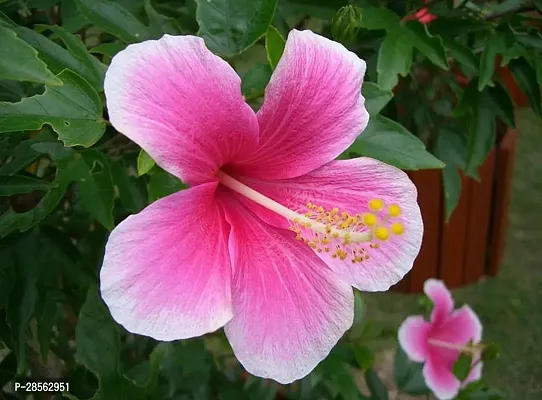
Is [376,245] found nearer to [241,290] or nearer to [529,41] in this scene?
[241,290]

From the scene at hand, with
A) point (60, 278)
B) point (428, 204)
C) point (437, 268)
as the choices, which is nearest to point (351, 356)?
point (60, 278)

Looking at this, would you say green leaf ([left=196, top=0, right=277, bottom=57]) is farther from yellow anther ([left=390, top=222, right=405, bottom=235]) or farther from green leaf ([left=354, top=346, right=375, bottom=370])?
green leaf ([left=354, top=346, right=375, bottom=370])

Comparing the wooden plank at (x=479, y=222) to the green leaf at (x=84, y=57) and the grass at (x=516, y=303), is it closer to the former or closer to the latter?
the grass at (x=516, y=303)

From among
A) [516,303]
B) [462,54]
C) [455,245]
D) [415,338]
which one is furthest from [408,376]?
[516,303]

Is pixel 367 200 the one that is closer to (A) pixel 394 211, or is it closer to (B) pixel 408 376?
(A) pixel 394 211

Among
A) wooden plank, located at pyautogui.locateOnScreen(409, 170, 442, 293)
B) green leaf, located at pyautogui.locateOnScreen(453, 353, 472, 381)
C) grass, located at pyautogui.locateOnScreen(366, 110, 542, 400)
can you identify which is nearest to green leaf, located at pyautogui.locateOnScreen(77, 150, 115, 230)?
green leaf, located at pyautogui.locateOnScreen(453, 353, 472, 381)

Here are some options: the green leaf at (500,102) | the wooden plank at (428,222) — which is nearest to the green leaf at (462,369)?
the green leaf at (500,102)
